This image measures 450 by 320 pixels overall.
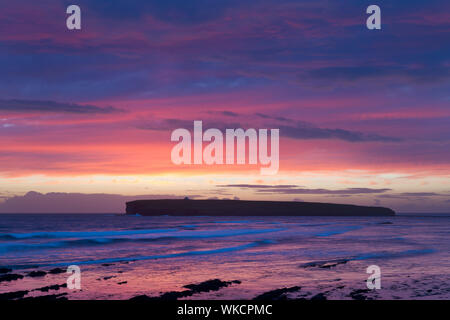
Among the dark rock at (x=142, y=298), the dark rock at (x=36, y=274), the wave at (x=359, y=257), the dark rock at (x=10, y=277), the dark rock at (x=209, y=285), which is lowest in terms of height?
the wave at (x=359, y=257)

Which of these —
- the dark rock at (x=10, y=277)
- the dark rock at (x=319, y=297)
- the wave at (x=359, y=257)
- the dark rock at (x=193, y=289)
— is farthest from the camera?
the wave at (x=359, y=257)

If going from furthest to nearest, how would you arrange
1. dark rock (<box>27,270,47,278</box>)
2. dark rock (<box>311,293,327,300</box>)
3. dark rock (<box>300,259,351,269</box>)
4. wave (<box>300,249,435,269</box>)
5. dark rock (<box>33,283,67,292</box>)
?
1. wave (<box>300,249,435,269</box>)
2. dark rock (<box>300,259,351,269</box>)
3. dark rock (<box>27,270,47,278</box>)
4. dark rock (<box>33,283,67,292</box>)
5. dark rock (<box>311,293,327,300</box>)

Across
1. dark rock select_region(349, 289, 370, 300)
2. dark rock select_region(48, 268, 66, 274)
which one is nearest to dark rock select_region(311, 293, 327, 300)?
dark rock select_region(349, 289, 370, 300)

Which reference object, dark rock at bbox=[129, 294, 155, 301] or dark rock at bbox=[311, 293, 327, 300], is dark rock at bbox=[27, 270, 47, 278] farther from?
dark rock at bbox=[311, 293, 327, 300]

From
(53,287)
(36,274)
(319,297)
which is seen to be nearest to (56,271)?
(36,274)

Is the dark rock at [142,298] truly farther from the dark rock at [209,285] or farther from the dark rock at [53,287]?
the dark rock at [53,287]

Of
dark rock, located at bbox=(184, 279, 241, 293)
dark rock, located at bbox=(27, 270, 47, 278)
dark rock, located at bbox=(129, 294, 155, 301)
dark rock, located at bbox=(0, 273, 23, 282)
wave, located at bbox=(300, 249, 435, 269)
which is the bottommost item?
wave, located at bbox=(300, 249, 435, 269)

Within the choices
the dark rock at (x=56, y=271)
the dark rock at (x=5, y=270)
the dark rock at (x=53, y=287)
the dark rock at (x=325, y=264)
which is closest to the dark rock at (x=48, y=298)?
the dark rock at (x=53, y=287)

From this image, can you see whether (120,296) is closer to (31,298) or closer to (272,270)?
(31,298)

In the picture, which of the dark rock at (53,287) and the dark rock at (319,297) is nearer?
the dark rock at (319,297)

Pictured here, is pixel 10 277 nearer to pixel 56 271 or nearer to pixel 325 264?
pixel 56 271

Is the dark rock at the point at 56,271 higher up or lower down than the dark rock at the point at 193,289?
lower down
